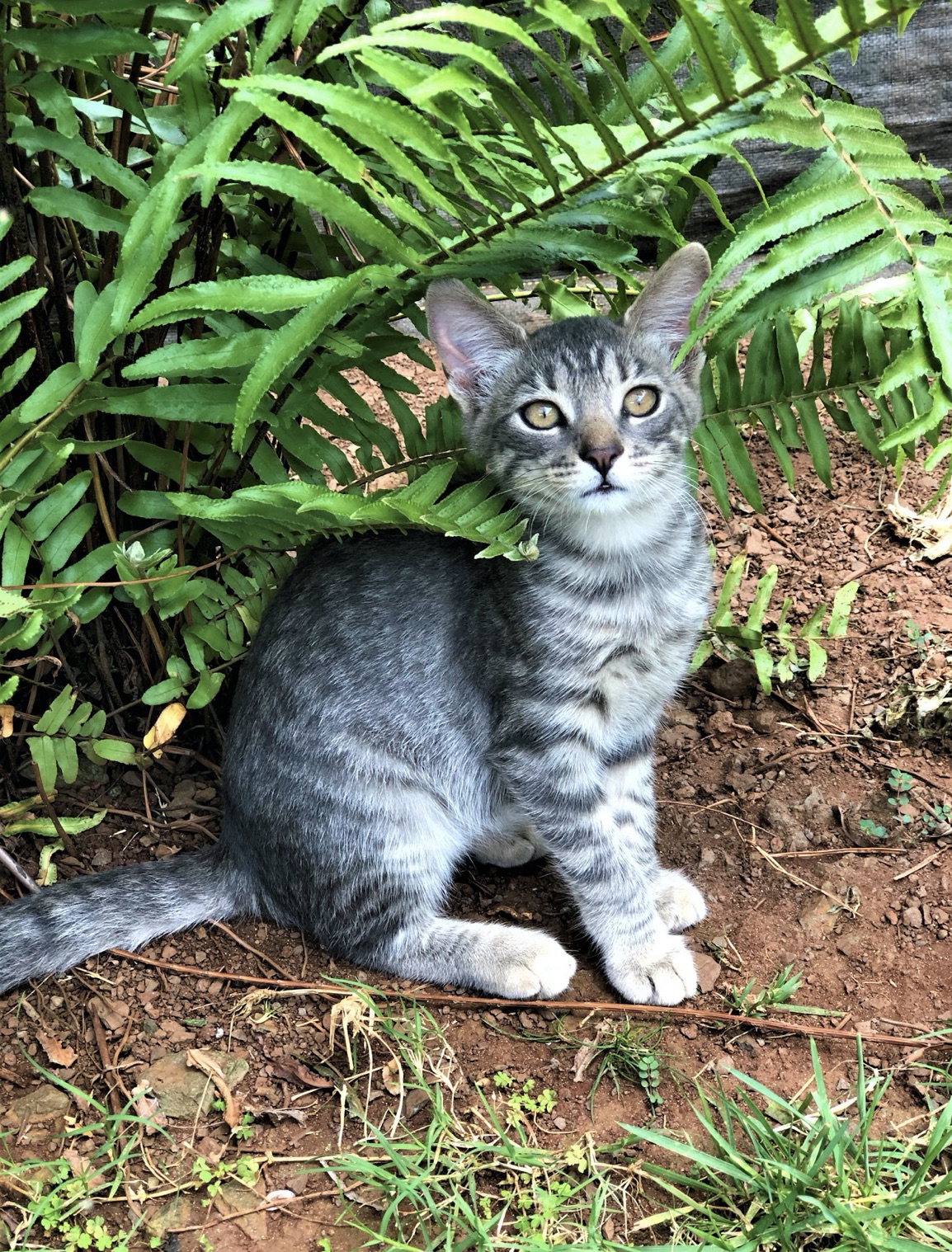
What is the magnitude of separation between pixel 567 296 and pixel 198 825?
76.7 inches

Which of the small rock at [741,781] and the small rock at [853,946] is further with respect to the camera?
the small rock at [741,781]

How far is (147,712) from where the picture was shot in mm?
3467

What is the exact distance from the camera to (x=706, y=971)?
2943mm

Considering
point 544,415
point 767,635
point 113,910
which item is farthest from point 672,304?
point 113,910

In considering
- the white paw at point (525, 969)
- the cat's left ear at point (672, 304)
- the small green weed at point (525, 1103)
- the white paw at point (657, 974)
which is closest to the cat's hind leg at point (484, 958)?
the white paw at point (525, 969)

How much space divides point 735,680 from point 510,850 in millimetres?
973

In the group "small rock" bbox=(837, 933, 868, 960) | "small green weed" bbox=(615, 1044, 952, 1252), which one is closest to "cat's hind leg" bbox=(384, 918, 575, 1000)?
"small green weed" bbox=(615, 1044, 952, 1252)

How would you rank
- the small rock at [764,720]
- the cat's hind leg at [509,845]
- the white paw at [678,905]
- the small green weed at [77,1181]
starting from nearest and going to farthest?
the small green weed at [77,1181] → the white paw at [678,905] → the cat's hind leg at [509,845] → the small rock at [764,720]

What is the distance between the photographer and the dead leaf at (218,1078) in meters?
2.62

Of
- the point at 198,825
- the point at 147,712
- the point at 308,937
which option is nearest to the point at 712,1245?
the point at 308,937

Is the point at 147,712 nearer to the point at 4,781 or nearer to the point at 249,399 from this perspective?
the point at 4,781

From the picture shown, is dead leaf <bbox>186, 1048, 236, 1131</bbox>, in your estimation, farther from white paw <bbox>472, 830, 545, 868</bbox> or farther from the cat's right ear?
the cat's right ear

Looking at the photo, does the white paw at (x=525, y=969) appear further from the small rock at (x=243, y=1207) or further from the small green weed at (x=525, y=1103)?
the small rock at (x=243, y=1207)

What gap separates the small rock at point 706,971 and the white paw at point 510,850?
625mm
